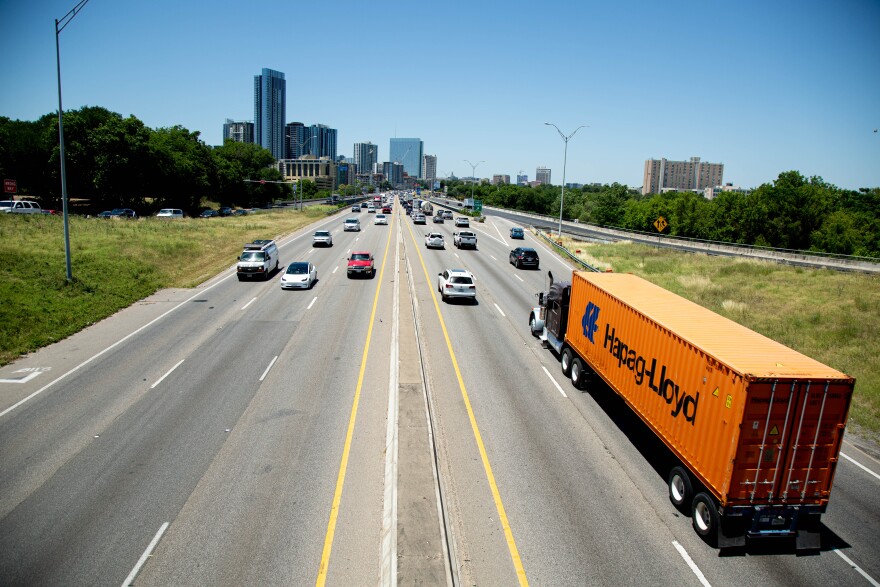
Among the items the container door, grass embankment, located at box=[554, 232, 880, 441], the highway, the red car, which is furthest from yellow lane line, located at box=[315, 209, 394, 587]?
the red car

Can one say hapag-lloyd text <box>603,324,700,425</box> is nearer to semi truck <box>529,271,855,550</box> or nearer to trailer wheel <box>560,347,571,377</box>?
semi truck <box>529,271,855,550</box>

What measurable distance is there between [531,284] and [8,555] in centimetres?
3195

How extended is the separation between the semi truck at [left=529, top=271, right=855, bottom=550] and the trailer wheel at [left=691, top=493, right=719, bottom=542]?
0.02 metres

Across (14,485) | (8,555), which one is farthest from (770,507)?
(14,485)

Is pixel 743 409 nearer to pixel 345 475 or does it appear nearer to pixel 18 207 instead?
pixel 345 475

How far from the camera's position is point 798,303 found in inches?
1304

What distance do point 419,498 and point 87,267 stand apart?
99.2 feet

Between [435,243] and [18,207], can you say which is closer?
[435,243]

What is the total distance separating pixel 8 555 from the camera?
9078mm

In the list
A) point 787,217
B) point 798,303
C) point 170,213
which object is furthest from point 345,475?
point 787,217

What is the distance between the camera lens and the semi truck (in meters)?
9.22

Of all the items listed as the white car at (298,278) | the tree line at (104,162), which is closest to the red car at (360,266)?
the white car at (298,278)

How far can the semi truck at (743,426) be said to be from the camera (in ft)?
30.2

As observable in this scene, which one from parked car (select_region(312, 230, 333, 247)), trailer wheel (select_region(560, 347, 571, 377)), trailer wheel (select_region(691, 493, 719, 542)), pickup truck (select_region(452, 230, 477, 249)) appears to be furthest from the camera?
pickup truck (select_region(452, 230, 477, 249))
